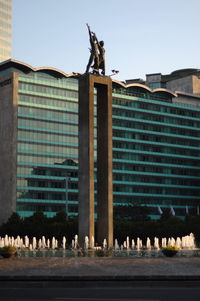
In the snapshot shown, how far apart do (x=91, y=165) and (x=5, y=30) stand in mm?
147966

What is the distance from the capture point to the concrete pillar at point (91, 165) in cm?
4638

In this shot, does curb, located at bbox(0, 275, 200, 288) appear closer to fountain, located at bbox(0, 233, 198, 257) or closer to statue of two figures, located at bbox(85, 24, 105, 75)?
fountain, located at bbox(0, 233, 198, 257)

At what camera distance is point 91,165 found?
46812mm

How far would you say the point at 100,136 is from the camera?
4872 centimetres

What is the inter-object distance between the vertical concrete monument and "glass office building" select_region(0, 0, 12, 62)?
138621mm
